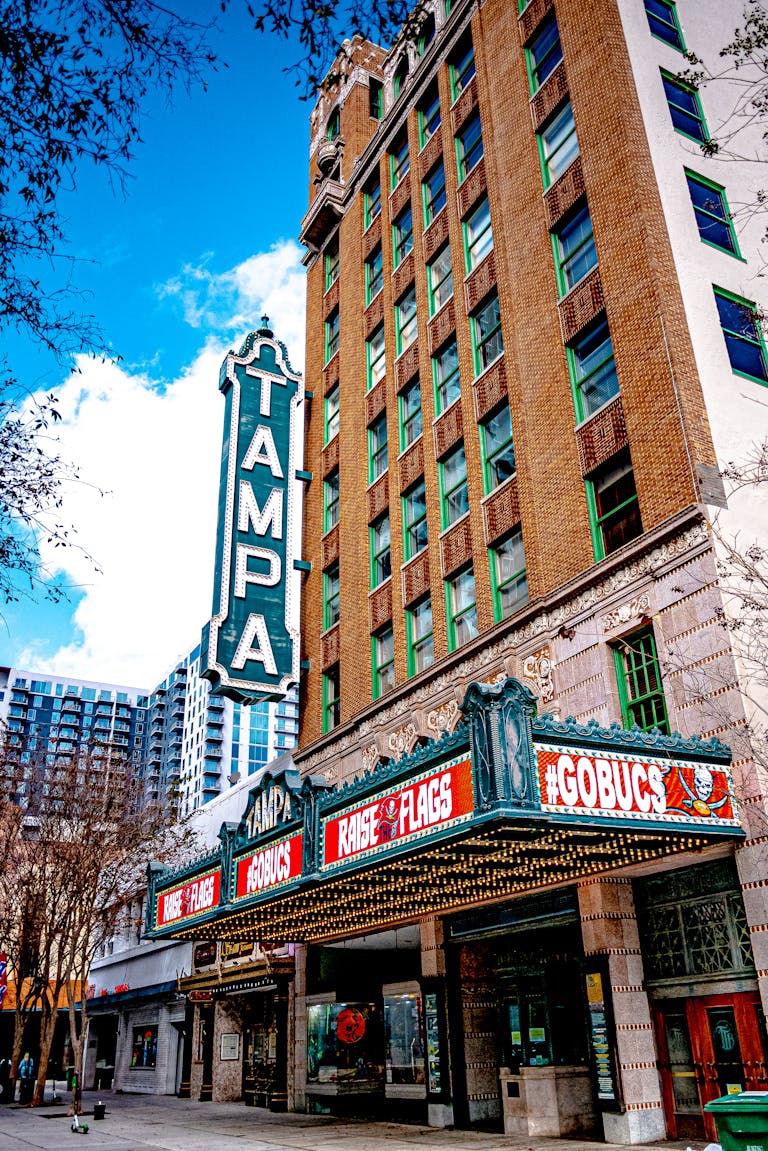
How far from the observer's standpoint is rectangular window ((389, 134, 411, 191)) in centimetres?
3086

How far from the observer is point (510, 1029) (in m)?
19.6

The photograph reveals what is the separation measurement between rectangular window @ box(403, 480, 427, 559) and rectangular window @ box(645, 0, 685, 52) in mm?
12005

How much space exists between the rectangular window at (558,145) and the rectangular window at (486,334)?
10.3ft

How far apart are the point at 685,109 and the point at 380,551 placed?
13638mm

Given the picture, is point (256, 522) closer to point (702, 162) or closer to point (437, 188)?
point (437, 188)

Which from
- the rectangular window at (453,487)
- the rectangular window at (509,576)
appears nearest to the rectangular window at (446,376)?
the rectangular window at (453,487)

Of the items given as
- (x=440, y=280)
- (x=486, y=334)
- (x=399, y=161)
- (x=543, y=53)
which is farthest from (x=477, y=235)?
(x=399, y=161)

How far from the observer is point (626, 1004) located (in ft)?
50.4

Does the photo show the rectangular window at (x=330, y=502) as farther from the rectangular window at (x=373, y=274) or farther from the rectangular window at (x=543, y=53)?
the rectangular window at (x=543, y=53)

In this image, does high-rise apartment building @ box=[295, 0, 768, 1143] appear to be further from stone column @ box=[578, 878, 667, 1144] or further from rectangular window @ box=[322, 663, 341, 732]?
rectangular window @ box=[322, 663, 341, 732]

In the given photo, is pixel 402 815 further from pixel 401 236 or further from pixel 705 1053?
pixel 401 236

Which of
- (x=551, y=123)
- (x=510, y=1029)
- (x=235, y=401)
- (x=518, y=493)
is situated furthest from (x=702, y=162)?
(x=510, y=1029)

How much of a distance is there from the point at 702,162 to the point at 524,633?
34.8ft

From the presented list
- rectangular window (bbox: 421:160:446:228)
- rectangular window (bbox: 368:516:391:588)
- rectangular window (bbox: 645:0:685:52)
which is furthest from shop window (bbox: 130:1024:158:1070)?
rectangular window (bbox: 645:0:685:52)
